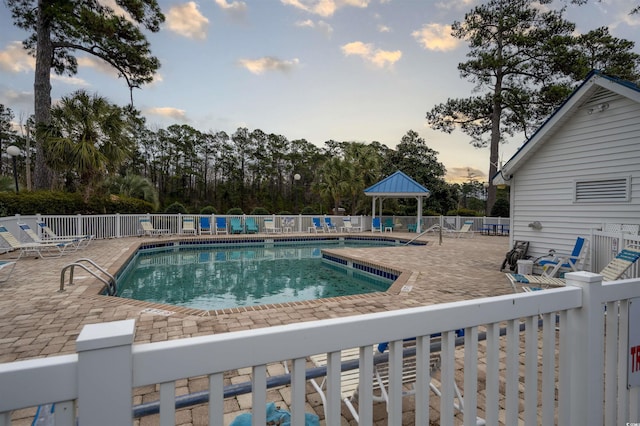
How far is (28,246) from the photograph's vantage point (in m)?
8.44

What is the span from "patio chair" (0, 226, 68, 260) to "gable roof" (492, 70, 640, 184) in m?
12.5

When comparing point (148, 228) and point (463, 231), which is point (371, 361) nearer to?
point (148, 228)

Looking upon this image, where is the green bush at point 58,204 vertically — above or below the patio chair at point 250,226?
above

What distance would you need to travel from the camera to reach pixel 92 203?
13492 millimetres

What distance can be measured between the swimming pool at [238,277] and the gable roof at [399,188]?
22.9 ft

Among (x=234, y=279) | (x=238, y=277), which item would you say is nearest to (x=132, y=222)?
(x=238, y=277)

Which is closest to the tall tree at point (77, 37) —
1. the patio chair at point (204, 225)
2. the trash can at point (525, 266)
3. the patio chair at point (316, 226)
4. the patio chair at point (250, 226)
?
the patio chair at point (204, 225)

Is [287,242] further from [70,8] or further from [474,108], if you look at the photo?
[474,108]

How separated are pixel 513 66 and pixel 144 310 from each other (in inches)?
924

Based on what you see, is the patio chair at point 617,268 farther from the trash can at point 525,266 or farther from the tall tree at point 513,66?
the tall tree at point 513,66

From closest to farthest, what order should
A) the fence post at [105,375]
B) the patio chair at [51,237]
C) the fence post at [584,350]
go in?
the fence post at [105,375], the fence post at [584,350], the patio chair at [51,237]

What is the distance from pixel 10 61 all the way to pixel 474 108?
87.8 feet

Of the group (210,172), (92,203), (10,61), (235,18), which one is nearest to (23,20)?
(10,61)

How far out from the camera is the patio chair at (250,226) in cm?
1695
